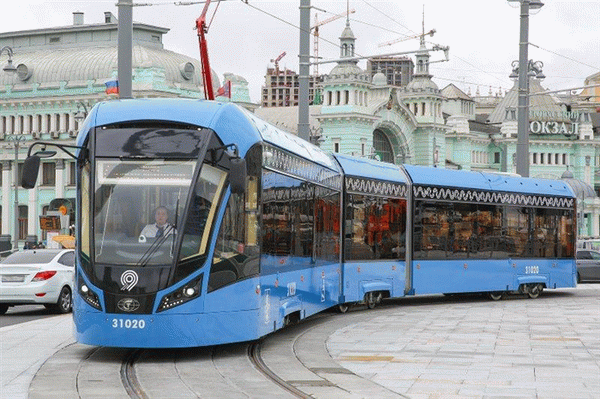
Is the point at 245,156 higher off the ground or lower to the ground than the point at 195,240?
higher

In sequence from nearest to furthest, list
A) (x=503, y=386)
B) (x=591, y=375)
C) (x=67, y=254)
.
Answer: (x=503, y=386) < (x=591, y=375) < (x=67, y=254)

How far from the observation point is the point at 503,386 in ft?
44.9

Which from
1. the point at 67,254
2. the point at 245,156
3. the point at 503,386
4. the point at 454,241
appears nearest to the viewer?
the point at 503,386

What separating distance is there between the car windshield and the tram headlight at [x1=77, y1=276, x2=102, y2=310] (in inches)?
446

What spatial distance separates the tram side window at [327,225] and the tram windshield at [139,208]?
5.75 meters

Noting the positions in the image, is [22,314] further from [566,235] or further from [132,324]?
[566,235]

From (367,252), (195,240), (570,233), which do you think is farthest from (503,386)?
(570,233)

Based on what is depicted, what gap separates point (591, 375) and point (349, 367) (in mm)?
2706

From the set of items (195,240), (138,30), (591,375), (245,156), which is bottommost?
(591,375)

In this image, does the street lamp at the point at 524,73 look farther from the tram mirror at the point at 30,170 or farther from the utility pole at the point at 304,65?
the tram mirror at the point at 30,170

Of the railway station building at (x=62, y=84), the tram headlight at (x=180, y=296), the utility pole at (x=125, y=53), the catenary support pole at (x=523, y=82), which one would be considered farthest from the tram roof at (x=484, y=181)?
the railway station building at (x=62, y=84)

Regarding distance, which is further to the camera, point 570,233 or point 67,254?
point 570,233

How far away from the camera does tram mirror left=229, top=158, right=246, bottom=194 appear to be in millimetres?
15141

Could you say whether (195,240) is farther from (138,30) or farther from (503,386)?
(138,30)
